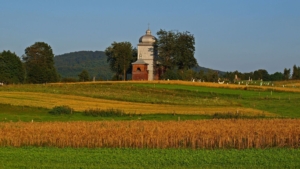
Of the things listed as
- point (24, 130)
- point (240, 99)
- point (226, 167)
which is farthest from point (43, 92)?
point (226, 167)

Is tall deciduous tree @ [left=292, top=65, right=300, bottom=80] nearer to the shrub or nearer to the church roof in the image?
the church roof

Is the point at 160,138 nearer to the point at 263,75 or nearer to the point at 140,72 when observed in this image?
the point at 140,72

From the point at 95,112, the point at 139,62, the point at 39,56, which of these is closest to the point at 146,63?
the point at 139,62

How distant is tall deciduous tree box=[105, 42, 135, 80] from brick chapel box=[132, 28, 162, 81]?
2.65 m

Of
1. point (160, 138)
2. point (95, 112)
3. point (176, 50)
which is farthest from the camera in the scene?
point (176, 50)

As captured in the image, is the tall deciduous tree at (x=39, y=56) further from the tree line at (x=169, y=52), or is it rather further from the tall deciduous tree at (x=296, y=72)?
the tall deciduous tree at (x=296, y=72)

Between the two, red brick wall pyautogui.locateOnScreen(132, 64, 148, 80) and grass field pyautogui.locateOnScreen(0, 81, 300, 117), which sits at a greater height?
red brick wall pyautogui.locateOnScreen(132, 64, 148, 80)

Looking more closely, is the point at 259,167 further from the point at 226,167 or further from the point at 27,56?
the point at 27,56

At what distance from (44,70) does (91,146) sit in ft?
312

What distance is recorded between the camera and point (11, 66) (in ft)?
407

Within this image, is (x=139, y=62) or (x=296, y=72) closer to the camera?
(x=139, y=62)

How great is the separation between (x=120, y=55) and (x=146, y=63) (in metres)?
6.94

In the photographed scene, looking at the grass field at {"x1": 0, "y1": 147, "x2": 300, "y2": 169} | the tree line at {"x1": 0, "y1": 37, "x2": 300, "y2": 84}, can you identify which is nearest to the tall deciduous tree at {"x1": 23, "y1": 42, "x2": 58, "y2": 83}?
the tree line at {"x1": 0, "y1": 37, "x2": 300, "y2": 84}

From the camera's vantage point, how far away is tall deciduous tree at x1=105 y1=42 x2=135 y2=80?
12319cm
